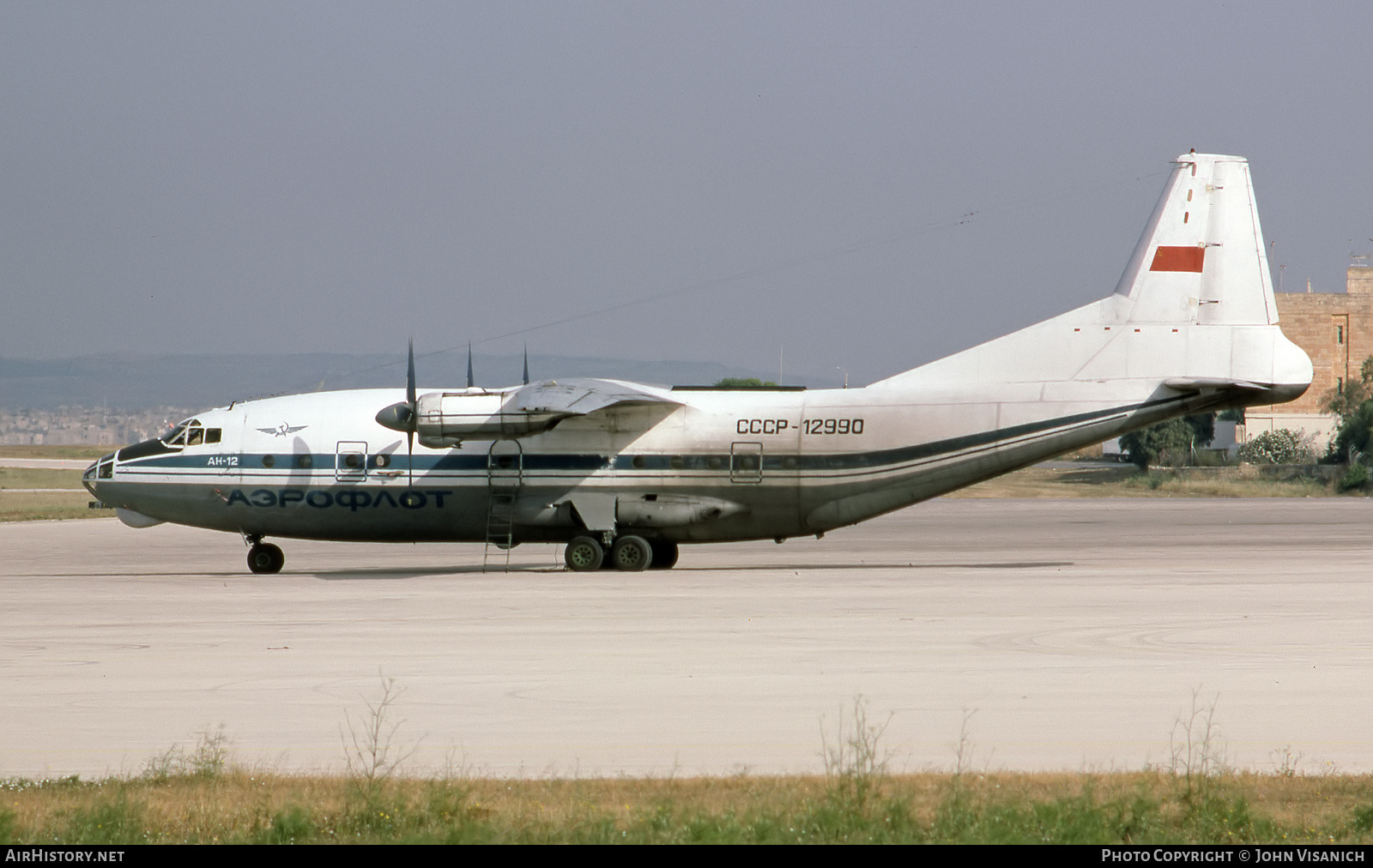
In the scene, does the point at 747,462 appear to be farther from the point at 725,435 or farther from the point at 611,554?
the point at 611,554

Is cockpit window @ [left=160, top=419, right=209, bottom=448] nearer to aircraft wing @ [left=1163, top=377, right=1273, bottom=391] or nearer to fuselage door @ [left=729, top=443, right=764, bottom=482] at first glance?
fuselage door @ [left=729, top=443, right=764, bottom=482]

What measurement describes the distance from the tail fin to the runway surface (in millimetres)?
5065

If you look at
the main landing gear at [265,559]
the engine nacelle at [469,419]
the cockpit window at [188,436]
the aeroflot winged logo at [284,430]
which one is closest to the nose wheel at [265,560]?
the main landing gear at [265,559]

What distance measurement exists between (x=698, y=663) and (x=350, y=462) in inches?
617

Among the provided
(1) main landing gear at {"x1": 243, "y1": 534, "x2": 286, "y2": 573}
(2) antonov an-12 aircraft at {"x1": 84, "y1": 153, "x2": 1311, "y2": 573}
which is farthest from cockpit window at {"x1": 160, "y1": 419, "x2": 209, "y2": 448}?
(1) main landing gear at {"x1": 243, "y1": 534, "x2": 286, "y2": 573}

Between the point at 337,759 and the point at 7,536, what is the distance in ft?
123

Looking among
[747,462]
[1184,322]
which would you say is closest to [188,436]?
[747,462]

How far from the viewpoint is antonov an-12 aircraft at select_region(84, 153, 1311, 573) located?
85.2 feet

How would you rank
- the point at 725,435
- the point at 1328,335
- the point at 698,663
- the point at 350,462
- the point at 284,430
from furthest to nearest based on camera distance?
the point at 1328,335
the point at 284,430
the point at 350,462
the point at 725,435
the point at 698,663

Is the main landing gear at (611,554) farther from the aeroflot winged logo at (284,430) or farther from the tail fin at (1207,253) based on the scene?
the tail fin at (1207,253)

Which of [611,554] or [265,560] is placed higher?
[611,554]

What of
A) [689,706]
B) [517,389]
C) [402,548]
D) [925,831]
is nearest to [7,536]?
[402,548]

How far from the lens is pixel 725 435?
89.4 ft

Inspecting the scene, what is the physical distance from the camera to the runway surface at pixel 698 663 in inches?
400
